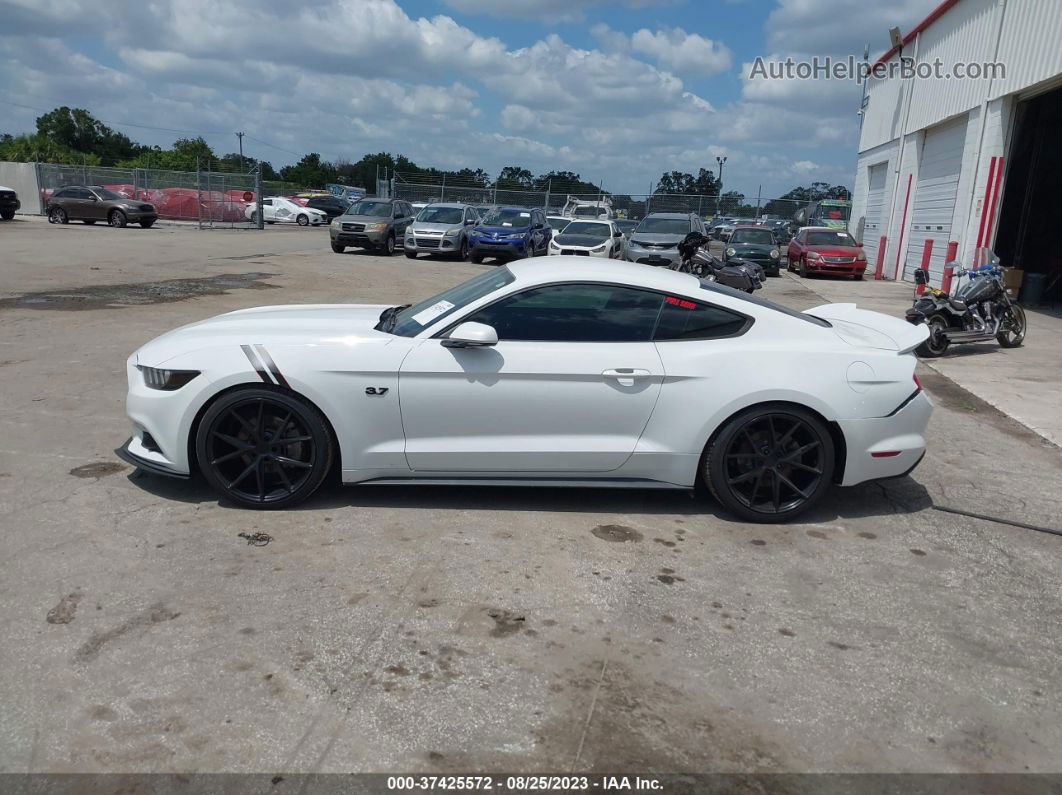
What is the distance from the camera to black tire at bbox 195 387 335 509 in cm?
446

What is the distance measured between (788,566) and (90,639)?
127 inches

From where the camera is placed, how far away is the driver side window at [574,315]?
4590 millimetres

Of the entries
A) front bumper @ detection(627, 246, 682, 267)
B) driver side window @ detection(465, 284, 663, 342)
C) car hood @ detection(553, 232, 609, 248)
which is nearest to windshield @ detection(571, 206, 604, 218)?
car hood @ detection(553, 232, 609, 248)

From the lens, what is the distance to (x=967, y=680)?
128 inches

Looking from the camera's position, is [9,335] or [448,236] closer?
[9,335]

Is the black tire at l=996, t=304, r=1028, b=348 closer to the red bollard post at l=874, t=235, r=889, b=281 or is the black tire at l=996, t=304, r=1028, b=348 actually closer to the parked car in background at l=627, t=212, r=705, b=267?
the parked car in background at l=627, t=212, r=705, b=267

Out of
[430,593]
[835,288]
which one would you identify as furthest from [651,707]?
[835,288]

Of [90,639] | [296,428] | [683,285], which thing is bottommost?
[90,639]

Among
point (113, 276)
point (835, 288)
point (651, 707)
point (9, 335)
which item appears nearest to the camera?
point (651, 707)

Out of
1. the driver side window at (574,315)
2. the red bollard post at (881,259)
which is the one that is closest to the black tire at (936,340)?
the driver side window at (574,315)

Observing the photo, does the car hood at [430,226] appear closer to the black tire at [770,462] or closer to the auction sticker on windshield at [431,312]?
the auction sticker on windshield at [431,312]

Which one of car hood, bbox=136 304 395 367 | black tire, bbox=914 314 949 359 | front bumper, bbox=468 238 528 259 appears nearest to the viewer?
car hood, bbox=136 304 395 367

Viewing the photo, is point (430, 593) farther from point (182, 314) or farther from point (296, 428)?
point (182, 314)

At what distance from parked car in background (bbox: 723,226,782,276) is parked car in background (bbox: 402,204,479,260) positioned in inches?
306
